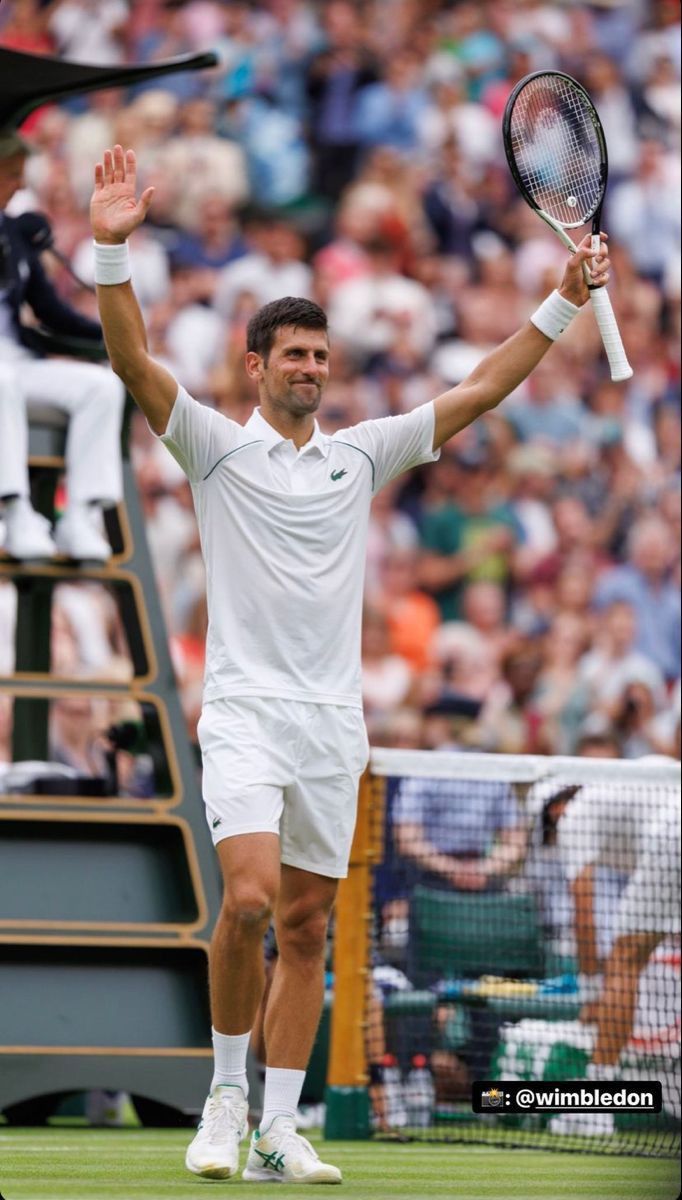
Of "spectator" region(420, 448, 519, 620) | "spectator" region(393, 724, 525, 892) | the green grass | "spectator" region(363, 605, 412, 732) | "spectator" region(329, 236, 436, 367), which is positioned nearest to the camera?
the green grass

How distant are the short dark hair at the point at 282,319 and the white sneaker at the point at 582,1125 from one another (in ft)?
11.7

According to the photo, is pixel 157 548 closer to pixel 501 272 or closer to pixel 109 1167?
pixel 501 272

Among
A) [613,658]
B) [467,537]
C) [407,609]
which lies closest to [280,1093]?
[613,658]

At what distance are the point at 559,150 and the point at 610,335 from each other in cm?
85

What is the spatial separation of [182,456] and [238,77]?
40.9 ft

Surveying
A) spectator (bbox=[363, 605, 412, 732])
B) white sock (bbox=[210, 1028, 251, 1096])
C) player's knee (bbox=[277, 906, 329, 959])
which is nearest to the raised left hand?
player's knee (bbox=[277, 906, 329, 959])

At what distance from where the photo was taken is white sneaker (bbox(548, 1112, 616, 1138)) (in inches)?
332

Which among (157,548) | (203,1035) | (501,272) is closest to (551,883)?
(203,1035)

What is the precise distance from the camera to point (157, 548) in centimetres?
1507

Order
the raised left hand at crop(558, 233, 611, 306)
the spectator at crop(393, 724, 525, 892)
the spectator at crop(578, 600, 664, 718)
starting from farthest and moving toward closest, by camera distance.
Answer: the spectator at crop(578, 600, 664, 718) → the spectator at crop(393, 724, 525, 892) → the raised left hand at crop(558, 233, 611, 306)

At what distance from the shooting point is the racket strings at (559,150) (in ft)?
22.4

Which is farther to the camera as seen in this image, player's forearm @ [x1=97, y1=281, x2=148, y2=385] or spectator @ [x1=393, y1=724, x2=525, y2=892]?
spectator @ [x1=393, y1=724, x2=525, y2=892]

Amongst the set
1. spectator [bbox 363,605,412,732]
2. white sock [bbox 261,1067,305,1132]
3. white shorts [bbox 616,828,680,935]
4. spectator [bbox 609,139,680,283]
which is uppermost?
spectator [bbox 609,139,680,283]

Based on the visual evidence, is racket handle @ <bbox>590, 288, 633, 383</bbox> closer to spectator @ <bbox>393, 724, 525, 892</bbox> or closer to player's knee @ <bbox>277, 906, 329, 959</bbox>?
player's knee @ <bbox>277, 906, 329, 959</bbox>
